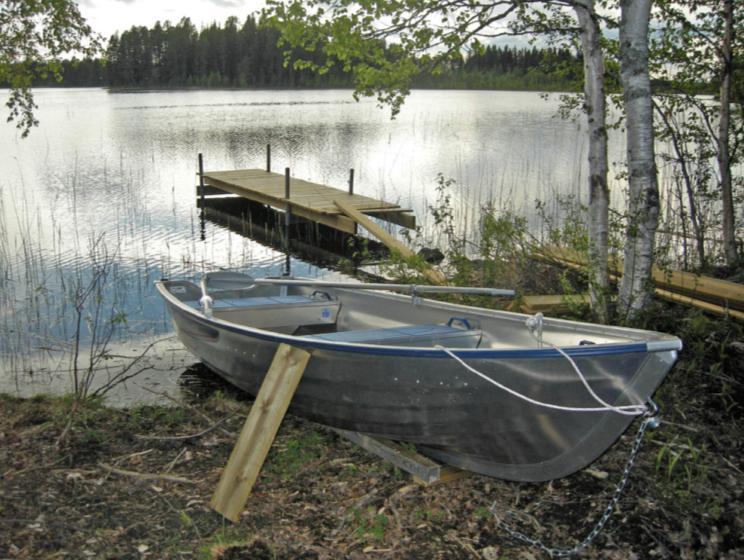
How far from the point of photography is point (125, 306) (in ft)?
35.6

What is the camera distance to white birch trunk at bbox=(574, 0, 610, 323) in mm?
6664

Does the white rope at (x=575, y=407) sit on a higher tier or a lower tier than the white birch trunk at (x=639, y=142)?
lower

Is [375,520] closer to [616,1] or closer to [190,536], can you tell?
[190,536]

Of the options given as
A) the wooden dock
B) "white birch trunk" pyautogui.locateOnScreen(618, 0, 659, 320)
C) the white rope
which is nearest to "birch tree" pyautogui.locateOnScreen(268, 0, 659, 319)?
"white birch trunk" pyautogui.locateOnScreen(618, 0, 659, 320)

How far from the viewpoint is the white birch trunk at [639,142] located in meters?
6.13

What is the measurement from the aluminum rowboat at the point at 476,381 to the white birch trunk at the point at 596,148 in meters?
1.48

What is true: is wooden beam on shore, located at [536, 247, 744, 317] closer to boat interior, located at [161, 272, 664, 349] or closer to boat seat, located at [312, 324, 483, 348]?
boat interior, located at [161, 272, 664, 349]

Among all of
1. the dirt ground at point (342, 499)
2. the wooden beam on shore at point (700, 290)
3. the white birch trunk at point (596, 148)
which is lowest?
the dirt ground at point (342, 499)

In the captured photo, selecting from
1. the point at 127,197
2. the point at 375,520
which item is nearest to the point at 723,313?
the point at 375,520

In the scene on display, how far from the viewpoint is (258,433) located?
16.5 feet

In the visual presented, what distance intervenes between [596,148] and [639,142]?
62 centimetres

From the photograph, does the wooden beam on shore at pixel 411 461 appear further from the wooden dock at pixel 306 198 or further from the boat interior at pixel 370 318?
the wooden dock at pixel 306 198

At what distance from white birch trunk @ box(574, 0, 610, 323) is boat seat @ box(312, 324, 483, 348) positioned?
144cm

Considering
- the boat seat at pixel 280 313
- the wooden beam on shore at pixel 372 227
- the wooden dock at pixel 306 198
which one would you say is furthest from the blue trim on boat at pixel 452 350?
the wooden dock at pixel 306 198
